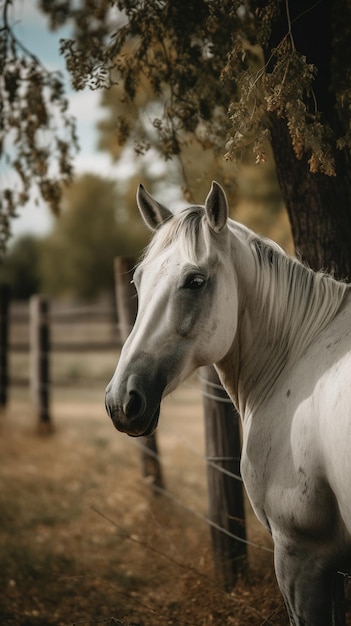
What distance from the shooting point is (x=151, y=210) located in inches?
115

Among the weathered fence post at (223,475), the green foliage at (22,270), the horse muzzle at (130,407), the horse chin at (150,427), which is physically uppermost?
the green foliage at (22,270)

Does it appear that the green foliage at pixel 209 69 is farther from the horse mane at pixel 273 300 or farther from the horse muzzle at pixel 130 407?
the horse muzzle at pixel 130 407

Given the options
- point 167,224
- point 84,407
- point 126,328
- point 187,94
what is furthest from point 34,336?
point 167,224

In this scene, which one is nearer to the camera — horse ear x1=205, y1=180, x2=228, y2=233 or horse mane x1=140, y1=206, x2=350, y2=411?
horse ear x1=205, y1=180, x2=228, y2=233

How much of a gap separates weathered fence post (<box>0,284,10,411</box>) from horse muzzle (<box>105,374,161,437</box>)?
8.92 m

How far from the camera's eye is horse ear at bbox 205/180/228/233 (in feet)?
8.06

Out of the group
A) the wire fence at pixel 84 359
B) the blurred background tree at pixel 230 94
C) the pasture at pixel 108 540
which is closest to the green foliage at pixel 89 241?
the wire fence at pixel 84 359

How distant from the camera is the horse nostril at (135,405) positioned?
2271 millimetres

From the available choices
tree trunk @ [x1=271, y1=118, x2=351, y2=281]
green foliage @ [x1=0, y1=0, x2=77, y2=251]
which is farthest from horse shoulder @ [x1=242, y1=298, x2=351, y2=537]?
green foliage @ [x1=0, y1=0, x2=77, y2=251]

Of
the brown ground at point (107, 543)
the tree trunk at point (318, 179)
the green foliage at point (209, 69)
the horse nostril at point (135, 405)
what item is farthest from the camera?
the brown ground at point (107, 543)

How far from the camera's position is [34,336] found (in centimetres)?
1014

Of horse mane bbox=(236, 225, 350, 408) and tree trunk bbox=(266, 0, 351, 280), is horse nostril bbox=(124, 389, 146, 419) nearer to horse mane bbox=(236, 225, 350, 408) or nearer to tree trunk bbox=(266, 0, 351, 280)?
horse mane bbox=(236, 225, 350, 408)

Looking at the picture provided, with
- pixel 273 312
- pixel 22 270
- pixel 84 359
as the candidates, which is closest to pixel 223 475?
pixel 273 312

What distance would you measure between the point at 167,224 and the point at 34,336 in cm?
788
